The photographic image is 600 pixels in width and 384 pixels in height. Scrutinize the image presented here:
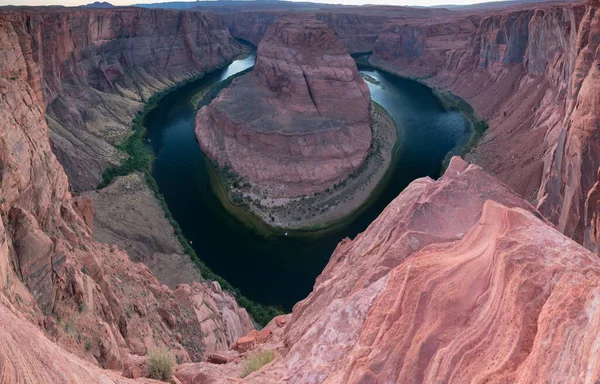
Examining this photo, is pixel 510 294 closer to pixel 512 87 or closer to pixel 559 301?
pixel 559 301

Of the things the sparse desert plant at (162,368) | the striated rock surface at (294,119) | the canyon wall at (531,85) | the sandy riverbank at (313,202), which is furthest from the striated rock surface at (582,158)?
the striated rock surface at (294,119)

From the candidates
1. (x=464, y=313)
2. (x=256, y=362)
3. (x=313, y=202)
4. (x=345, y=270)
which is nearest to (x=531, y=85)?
(x=313, y=202)

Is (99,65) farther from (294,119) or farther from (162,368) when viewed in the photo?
(162,368)

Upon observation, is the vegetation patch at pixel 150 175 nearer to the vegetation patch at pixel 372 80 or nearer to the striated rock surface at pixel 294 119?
the striated rock surface at pixel 294 119

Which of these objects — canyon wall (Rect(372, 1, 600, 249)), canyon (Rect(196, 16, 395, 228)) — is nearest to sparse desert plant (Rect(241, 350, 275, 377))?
canyon wall (Rect(372, 1, 600, 249))

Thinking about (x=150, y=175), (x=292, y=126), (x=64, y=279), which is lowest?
(x=150, y=175)

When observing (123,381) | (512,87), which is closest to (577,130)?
(123,381)
